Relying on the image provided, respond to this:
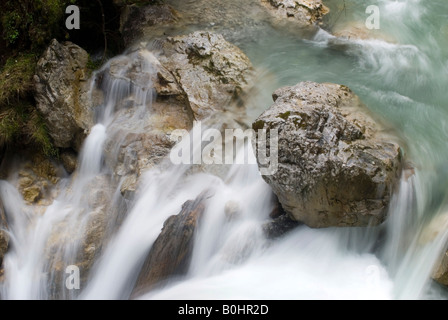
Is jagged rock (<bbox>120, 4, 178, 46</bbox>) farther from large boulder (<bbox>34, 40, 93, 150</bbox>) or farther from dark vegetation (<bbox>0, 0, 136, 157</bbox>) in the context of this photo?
large boulder (<bbox>34, 40, 93, 150</bbox>)

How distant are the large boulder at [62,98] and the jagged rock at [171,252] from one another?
2305mm

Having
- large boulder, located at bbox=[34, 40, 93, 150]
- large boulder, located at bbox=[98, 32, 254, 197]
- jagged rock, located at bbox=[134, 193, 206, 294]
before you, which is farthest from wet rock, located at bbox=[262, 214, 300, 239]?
large boulder, located at bbox=[34, 40, 93, 150]

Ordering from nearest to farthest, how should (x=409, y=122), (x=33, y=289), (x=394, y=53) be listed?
1. (x=33, y=289)
2. (x=409, y=122)
3. (x=394, y=53)

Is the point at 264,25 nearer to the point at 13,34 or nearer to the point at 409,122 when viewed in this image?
the point at 409,122

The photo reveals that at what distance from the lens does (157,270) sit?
5.07 m

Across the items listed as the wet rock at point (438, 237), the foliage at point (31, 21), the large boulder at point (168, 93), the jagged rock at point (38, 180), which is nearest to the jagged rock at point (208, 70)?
the large boulder at point (168, 93)

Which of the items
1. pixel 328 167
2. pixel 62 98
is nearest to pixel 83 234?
pixel 62 98

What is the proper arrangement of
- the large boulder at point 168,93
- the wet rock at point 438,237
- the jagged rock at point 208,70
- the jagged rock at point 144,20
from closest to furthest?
the wet rock at point 438,237 < the large boulder at point 168,93 < the jagged rock at point 208,70 < the jagged rock at point 144,20

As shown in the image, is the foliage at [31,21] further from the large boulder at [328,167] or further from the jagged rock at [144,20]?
the large boulder at [328,167]

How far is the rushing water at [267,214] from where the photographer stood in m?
4.84

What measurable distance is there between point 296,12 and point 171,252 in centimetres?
541

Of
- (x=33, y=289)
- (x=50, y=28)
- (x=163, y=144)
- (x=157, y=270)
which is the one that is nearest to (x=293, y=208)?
(x=157, y=270)

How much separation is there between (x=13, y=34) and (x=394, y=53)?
6320 mm

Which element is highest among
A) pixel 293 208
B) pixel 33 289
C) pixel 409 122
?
pixel 409 122
